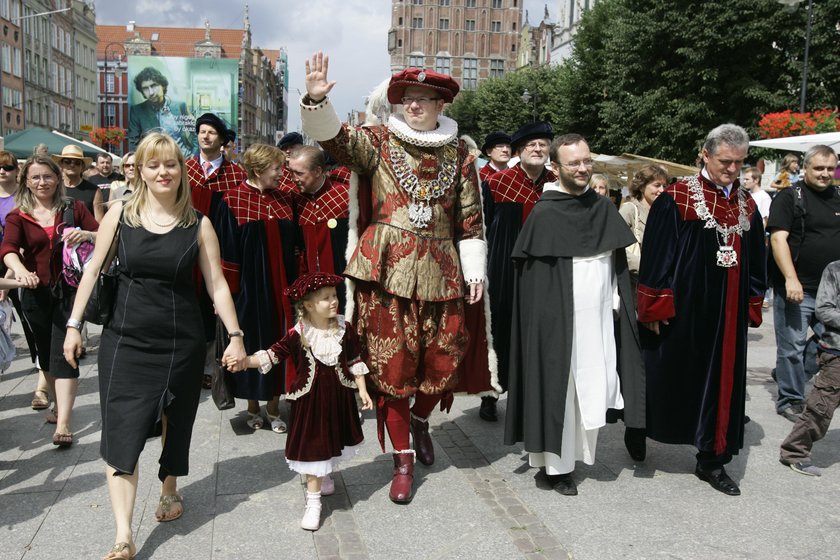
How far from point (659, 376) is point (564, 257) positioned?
0.94 meters

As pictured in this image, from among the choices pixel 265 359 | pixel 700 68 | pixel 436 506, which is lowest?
pixel 436 506

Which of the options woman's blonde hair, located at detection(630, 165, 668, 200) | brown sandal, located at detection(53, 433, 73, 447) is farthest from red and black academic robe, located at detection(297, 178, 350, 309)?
woman's blonde hair, located at detection(630, 165, 668, 200)

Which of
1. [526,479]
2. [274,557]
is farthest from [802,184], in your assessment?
[274,557]

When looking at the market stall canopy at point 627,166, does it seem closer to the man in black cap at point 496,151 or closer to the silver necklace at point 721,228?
the man in black cap at point 496,151

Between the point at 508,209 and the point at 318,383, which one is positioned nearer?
the point at 318,383

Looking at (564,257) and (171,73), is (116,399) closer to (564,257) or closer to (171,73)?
(564,257)

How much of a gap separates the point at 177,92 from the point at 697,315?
56.3 meters

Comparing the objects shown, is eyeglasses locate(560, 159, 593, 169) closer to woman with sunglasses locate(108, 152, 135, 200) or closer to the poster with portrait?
woman with sunglasses locate(108, 152, 135, 200)

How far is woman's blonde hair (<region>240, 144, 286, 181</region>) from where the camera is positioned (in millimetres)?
5090

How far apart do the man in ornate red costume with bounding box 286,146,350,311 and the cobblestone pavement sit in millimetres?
1272

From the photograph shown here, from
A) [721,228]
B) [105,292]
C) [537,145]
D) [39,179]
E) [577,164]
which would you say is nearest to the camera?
[105,292]

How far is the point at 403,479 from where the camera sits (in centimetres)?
408

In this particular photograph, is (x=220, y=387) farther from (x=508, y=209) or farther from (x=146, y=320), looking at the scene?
(x=508, y=209)

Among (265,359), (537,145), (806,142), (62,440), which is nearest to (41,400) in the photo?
(62,440)
